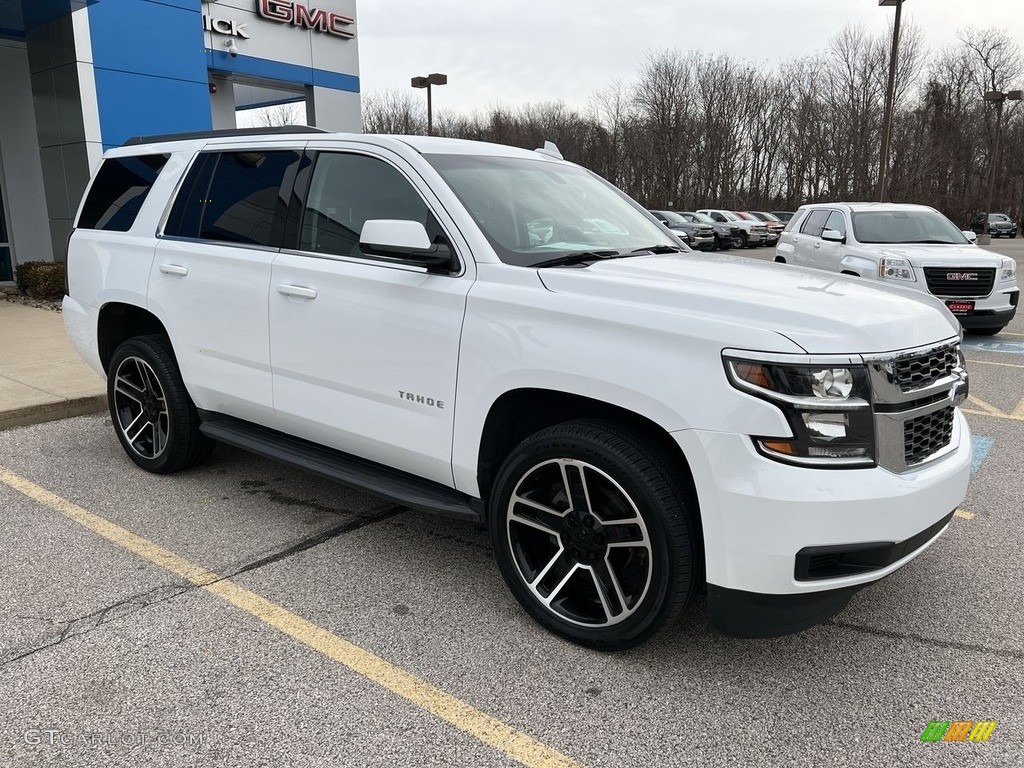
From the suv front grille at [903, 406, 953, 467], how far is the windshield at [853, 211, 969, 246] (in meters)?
8.37

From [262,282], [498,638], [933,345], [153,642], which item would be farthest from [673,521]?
[262,282]

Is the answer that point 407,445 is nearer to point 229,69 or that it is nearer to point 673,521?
point 673,521

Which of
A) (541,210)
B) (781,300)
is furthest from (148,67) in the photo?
(781,300)

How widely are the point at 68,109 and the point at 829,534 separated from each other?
13.5m

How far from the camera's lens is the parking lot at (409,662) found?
8.13 ft

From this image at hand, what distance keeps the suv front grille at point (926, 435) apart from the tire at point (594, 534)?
0.78m

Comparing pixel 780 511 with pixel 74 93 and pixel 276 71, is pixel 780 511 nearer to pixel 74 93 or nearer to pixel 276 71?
pixel 74 93

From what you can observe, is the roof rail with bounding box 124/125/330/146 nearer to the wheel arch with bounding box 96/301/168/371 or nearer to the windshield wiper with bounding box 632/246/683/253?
the wheel arch with bounding box 96/301/168/371

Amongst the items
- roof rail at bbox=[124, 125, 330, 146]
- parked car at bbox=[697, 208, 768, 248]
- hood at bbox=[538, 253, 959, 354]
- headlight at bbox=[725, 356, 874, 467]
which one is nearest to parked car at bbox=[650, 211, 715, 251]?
parked car at bbox=[697, 208, 768, 248]

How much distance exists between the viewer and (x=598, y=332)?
2.80m

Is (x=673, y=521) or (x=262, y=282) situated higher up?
(x=262, y=282)

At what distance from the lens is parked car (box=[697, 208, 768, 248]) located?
110 ft

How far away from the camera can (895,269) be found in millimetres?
9805

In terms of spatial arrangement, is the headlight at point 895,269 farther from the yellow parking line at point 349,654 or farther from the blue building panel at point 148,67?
the blue building panel at point 148,67
